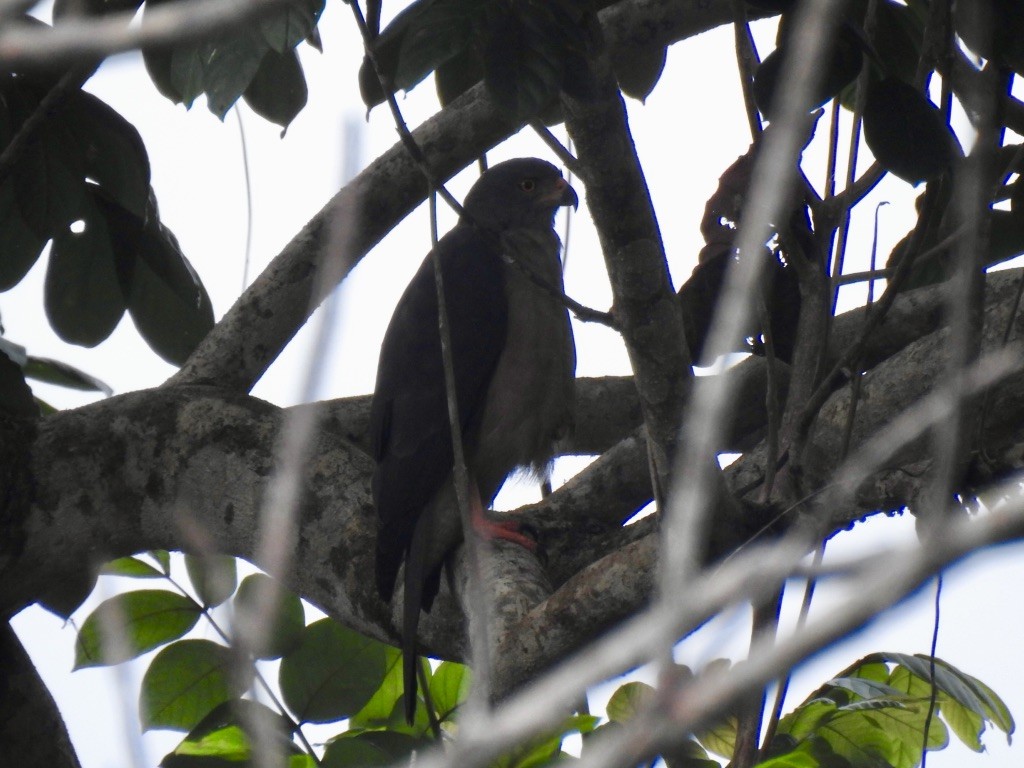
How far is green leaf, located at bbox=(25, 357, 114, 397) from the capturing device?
3785mm

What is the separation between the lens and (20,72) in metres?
3.35

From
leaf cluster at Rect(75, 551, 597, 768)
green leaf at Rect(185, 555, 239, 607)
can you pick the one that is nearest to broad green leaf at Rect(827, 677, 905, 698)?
leaf cluster at Rect(75, 551, 597, 768)

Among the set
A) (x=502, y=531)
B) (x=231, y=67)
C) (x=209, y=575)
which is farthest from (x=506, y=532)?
(x=231, y=67)

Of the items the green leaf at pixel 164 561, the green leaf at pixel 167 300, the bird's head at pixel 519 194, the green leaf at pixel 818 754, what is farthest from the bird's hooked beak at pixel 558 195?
the green leaf at pixel 818 754

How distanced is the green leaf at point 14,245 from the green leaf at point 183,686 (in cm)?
148

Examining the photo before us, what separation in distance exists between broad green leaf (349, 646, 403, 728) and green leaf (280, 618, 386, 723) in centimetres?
5

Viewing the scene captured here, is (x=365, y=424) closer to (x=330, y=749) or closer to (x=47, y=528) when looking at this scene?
(x=47, y=528)

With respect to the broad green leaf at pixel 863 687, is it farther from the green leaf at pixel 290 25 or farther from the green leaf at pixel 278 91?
the green leaf at pixel 278 91

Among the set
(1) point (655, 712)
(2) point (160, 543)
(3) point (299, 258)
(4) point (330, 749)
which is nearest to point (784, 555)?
(1) point (655, 712)

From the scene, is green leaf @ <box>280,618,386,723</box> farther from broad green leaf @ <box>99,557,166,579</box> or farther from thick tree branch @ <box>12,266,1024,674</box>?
broad green leaf @ <box>99,557,166,579</box>

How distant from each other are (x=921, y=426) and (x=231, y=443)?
242 cm

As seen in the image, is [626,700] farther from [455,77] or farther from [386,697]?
[455,77]

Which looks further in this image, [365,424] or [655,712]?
[365,424]

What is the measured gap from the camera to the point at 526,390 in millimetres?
3697
